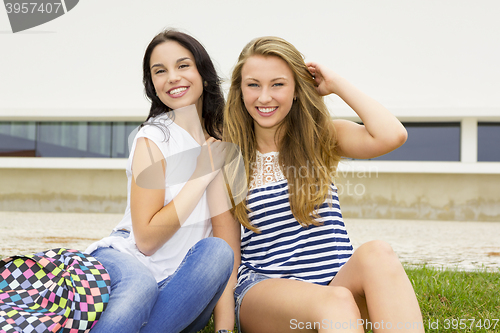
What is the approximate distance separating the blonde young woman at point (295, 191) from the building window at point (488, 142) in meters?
13.2

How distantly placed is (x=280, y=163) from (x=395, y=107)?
12.0 m

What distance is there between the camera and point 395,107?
13.0 metres

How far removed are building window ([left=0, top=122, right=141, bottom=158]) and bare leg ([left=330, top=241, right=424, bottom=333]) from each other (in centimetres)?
1300

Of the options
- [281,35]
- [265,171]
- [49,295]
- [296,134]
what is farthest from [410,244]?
[281,35]

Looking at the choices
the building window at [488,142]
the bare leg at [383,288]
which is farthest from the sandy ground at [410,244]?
the building window at [488,142]

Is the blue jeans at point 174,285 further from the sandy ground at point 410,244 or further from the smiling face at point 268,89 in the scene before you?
the sandy ground at point 410,244

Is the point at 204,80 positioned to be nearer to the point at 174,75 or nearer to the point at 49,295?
the point at 174,75

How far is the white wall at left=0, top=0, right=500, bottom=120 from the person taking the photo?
13633 millimetres

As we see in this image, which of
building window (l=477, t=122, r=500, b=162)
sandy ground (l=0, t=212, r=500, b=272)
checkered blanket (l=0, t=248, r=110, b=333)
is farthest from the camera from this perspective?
building window (l=477, t=122, r=500, b=162)

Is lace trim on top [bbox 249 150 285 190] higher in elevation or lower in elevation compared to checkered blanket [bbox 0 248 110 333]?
higher

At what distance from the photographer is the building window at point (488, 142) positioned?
13172 mm

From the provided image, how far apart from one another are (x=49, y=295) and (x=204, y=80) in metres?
1.35

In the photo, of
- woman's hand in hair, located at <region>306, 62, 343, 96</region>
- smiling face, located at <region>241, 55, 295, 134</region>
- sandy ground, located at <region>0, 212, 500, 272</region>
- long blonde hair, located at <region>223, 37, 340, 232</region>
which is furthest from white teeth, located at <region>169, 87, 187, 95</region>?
sandy ground, located at <region>0, 212, 500, 272</region>

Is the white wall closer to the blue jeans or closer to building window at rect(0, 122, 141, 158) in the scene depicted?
→ building window at rect(0, 122, 141, 158)
